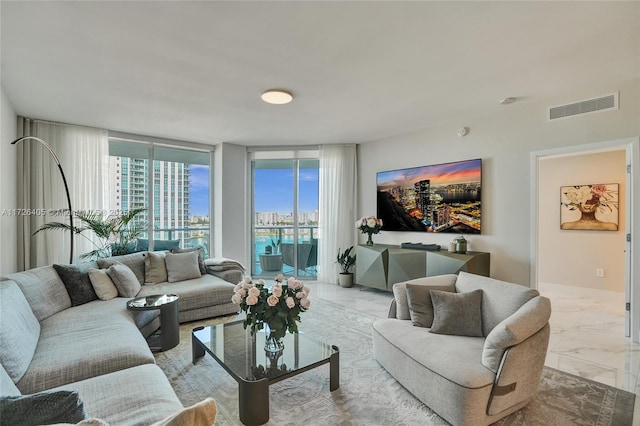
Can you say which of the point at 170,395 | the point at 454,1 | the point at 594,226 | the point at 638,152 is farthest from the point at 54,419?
the point at 594,226

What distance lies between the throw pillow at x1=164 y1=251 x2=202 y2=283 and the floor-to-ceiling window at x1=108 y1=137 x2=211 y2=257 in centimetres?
109

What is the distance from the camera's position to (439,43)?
235 cm

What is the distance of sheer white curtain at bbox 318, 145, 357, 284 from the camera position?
5.75 metres

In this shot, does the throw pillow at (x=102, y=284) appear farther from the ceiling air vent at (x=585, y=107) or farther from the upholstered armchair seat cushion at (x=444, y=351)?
the ceiling air vent at (x=585, y=107)

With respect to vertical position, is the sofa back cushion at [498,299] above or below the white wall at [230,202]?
below

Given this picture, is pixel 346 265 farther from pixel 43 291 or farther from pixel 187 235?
pixel 43 291

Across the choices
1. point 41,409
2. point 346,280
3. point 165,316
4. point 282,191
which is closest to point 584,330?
point 346,280

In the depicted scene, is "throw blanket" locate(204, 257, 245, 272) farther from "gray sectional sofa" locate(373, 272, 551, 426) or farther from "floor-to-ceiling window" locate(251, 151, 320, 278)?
"gray sectional sofa" locate(373, 272, 551, 426)

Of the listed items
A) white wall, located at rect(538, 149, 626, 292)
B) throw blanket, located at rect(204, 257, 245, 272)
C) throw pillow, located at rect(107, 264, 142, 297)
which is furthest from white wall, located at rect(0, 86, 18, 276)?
white wall, located at rect(538, 149, 626, 292)

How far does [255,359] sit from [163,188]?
4.23 m

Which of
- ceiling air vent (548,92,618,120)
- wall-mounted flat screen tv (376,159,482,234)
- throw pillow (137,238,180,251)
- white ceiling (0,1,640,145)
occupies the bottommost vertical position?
throw pillow (137,238,180,251)

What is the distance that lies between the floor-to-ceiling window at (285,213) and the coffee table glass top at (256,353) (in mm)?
3428

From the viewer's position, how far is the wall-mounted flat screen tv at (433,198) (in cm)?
422

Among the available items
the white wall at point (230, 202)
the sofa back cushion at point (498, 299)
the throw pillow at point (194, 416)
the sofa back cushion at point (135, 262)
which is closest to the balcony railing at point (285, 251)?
the white wall at point (230, 202)
